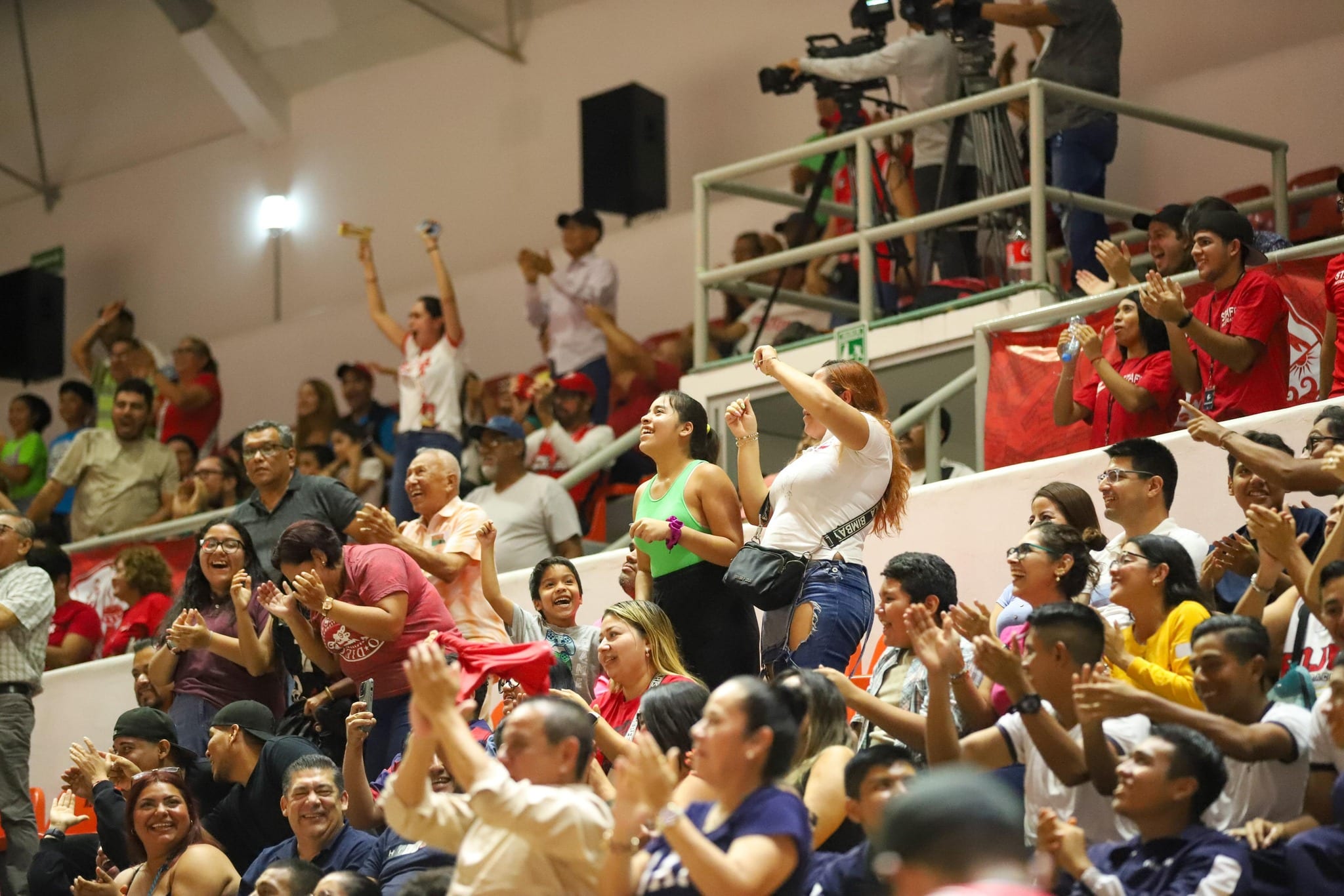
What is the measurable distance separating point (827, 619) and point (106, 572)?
17.9 feet

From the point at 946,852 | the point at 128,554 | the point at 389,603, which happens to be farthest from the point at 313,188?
the point at 946,852

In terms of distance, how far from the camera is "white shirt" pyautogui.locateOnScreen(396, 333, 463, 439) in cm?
958

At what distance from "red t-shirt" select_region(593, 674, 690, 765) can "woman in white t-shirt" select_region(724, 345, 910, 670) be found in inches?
14.5

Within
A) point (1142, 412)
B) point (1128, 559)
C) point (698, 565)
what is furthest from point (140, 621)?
point (1128, 559)

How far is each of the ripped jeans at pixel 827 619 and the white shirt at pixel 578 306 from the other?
5.08m

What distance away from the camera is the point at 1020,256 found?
8242 millimetres

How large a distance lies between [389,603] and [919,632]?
1.85 m

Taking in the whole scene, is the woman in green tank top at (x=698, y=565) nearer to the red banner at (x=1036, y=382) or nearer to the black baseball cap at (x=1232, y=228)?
the red banner at (x=1036, y=382)

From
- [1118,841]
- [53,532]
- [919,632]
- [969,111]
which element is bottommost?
[53,532]

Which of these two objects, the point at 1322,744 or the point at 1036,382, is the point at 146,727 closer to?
the point at 1036,382

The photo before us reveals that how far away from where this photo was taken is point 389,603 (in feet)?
19.5

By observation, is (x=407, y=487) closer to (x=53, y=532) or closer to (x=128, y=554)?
(x=128, y=554)

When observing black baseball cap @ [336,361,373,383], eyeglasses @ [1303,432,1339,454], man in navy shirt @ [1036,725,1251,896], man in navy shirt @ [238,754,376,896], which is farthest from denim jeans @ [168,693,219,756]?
black baseball cap @ [336,361,373,383]

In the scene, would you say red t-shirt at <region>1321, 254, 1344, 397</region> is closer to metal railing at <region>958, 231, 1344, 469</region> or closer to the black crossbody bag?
metal railing at <region>958, 231, 1344, 469</region>
